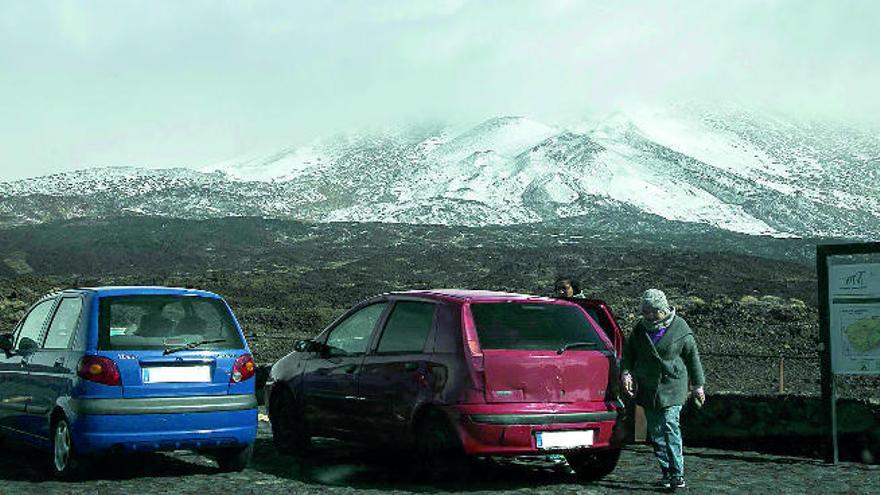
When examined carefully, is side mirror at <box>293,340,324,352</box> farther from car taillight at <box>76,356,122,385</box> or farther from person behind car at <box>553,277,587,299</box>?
person behind car at <box>553,277,587,299</box>

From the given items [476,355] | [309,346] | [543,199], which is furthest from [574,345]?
[543,199]

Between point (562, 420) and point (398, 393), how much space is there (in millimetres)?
1348

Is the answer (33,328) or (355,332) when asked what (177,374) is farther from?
(355,332)

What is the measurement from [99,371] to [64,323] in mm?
979

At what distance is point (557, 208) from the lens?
172 m

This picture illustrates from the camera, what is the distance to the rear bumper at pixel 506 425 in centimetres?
836

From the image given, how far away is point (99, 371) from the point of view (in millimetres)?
8664

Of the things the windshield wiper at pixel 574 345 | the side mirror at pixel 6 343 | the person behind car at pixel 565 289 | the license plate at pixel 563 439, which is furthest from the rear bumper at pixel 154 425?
the person behind car at pixel 565 289

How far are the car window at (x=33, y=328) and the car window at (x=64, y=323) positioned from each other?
16 cm

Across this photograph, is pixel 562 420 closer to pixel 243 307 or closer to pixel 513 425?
pixel 513 425

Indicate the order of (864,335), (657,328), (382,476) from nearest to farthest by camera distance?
(657,328) → (382,476) → (864,335)

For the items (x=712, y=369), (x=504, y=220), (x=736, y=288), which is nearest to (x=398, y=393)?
(x=712, y=369)

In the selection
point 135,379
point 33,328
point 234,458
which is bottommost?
point 234,458

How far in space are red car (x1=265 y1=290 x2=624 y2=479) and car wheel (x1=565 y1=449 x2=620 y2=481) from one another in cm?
1
